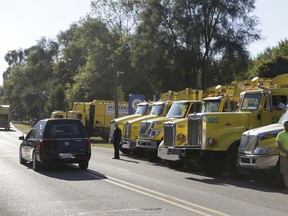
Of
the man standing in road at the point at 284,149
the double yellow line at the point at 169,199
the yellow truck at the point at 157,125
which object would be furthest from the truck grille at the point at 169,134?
the man standing in road at the point at 284,149

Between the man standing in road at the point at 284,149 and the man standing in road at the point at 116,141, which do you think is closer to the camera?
the man standing in road at the point at 284,149

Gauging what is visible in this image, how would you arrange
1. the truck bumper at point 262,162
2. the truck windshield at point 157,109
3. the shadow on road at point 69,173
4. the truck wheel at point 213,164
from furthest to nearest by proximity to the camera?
the truck windshield at point 157,109, the truck wheel at point 213,164, the shadow on road at point 69,173, the truck bumper at point 262,162

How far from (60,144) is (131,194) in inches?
232

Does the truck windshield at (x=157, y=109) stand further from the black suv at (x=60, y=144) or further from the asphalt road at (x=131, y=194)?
the asphalt road at (x=131, y=194)

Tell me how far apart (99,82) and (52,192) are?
53.0 meters

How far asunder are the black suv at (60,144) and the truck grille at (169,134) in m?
3.03

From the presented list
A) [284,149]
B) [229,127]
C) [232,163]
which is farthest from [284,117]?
[232,163]

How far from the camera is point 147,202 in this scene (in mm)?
10258

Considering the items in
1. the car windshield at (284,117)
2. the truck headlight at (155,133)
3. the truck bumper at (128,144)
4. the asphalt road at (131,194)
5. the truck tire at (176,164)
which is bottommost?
the asphalt road at (131,194)

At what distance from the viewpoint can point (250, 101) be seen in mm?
15727

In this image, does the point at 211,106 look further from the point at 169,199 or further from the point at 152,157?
the point at 169,199

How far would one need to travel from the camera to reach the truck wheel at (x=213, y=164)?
15.9m

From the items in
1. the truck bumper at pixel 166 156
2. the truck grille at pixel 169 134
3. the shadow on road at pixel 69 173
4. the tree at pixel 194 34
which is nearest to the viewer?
the shadow on road at pixel 69 173

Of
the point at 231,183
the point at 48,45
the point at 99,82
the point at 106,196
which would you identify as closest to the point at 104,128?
the point at 99,82
